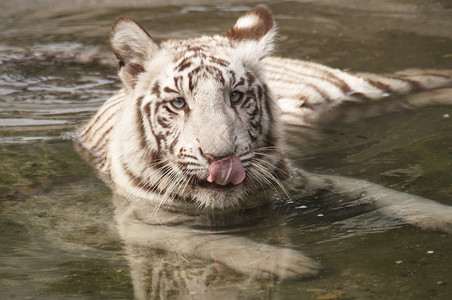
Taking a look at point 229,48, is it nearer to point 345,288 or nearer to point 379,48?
point 345,288

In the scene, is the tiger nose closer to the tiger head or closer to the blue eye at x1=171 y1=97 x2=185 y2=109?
the tiger head

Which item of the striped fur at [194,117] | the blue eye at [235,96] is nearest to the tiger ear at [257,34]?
the striped fur at [194,117]

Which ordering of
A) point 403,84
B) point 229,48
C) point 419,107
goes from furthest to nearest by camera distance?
point 403,84 → point 419,107 → point 229,48

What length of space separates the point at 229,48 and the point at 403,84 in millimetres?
2253

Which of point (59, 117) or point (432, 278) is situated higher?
point (432, 278)

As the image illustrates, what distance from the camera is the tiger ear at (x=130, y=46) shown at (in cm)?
423

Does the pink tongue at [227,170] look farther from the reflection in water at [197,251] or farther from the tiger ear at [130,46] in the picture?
the tiger ear at [130,46]

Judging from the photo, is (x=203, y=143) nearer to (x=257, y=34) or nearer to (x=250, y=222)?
(x=250, y=222)

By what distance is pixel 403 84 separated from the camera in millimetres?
6164

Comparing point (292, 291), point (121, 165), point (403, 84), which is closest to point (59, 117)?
point (121, 165)

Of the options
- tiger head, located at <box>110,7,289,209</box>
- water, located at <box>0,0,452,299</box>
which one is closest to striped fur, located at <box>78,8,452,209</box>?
tiger head, located at <box>110,7,289,209</box>

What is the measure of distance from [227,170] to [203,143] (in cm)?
16

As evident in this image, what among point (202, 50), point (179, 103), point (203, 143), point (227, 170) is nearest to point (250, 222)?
point (227, 170)

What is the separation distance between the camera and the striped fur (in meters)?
3.89
